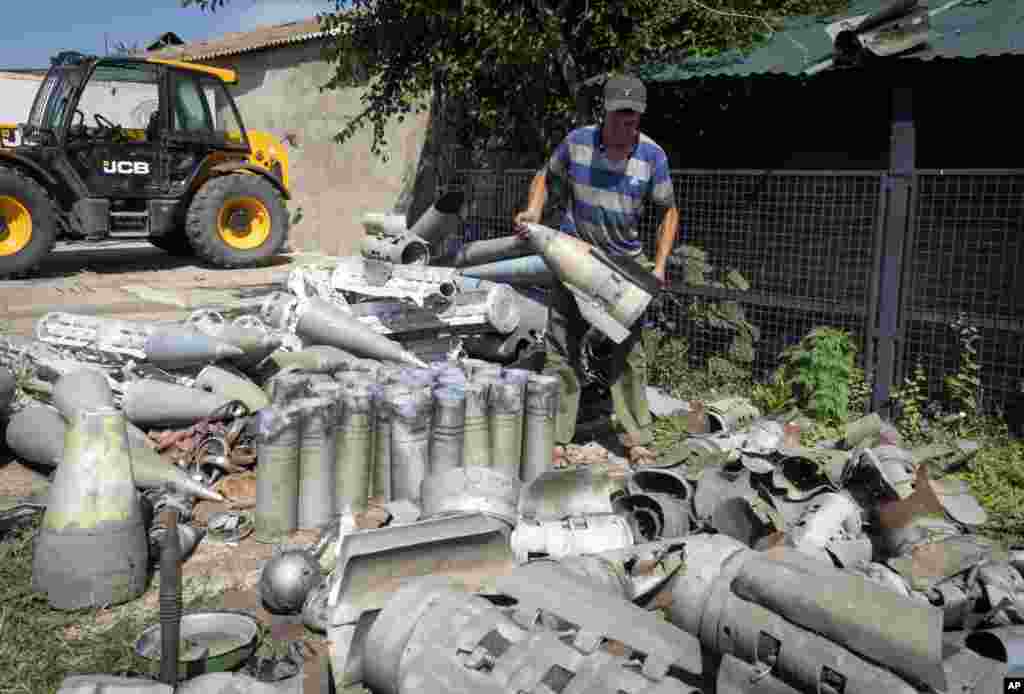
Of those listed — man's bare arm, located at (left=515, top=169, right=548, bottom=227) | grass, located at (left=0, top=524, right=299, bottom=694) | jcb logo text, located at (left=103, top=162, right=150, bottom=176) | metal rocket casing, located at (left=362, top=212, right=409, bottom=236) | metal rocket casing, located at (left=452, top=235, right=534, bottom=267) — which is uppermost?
jcb logo text, located at (left=103, top=162, right=150, bottom=176)

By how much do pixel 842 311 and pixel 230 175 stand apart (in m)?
8.65

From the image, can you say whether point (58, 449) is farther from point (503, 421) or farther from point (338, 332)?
point (503, 421)

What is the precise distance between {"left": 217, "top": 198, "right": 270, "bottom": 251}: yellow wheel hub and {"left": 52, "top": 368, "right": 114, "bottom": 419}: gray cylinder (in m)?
7.49

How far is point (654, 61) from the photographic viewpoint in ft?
26.8

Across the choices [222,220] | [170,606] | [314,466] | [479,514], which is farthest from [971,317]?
[222,220]

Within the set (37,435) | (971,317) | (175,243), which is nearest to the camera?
(37,435)

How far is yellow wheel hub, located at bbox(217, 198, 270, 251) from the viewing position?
12.1 m

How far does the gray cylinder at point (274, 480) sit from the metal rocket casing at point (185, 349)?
1.18m

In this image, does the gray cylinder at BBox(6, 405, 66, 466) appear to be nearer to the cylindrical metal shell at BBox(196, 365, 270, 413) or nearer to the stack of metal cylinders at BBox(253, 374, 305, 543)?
the cylindrical metal shell at BBox(196, 365, 270, 413)

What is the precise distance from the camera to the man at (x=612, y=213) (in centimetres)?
486

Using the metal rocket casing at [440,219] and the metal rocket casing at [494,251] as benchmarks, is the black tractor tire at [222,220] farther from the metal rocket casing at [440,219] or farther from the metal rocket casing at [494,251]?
the metal rocket casing at [494,251]

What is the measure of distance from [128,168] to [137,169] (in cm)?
11

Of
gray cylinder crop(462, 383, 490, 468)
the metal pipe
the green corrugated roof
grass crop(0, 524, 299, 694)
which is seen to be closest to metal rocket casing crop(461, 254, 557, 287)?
the green corrugated roof

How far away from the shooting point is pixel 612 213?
4.97m
